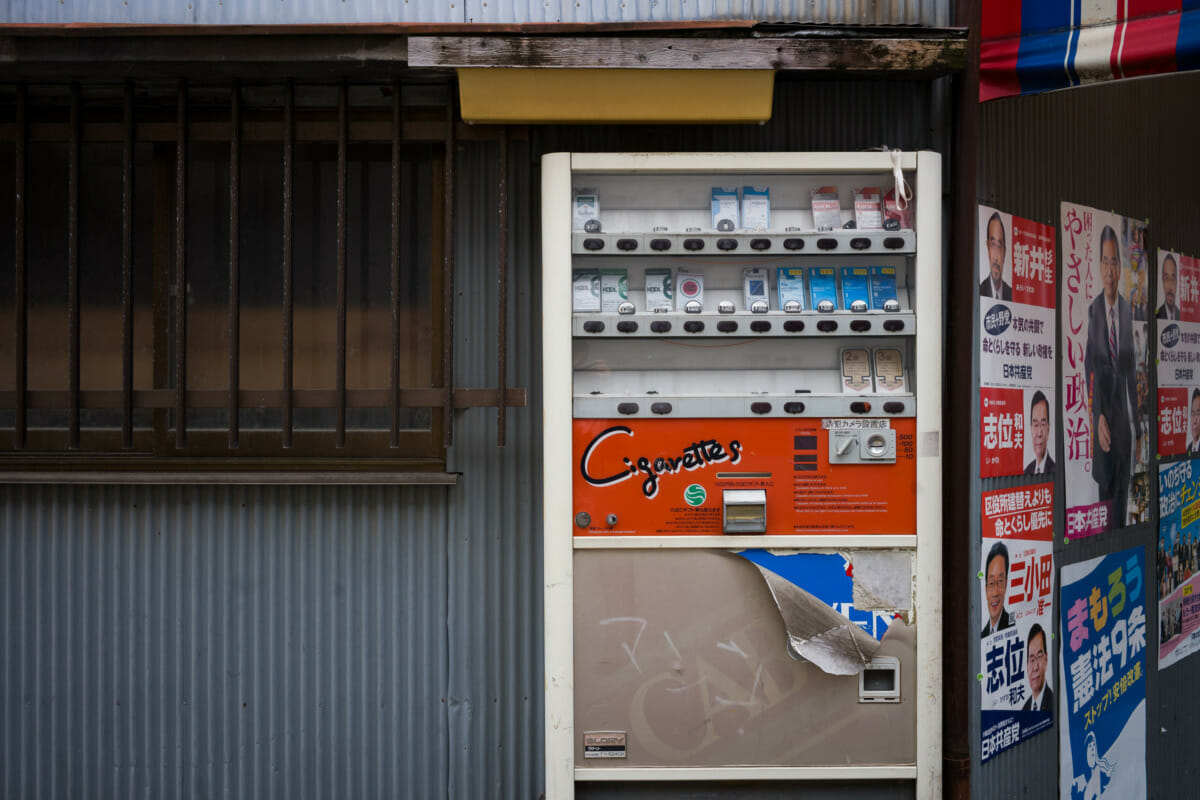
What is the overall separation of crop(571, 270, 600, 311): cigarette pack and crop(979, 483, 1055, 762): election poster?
1.82 meters

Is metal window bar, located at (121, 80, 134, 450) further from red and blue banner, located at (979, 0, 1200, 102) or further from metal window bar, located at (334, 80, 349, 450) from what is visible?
red and blue banner, located at (979, 0, 1200, 102)

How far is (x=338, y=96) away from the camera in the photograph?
3285 mm

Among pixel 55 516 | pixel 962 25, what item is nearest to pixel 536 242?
pixel 962 25

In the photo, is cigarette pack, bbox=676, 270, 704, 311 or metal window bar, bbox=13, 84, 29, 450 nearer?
cigarette pack, bbox=676, 270, 704, 311

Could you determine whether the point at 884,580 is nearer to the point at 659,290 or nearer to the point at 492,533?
the point at 659,290

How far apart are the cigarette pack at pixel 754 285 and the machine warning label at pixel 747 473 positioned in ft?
1.43

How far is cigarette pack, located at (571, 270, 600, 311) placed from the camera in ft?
9.52

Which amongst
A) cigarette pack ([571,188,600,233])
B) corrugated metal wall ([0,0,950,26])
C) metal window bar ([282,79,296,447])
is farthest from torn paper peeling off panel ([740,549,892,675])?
corrugated metal wall ([0,0,950,26])

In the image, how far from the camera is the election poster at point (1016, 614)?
334cm

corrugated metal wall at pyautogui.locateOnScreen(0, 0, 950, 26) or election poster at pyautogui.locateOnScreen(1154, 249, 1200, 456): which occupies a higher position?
corrugated metal wall at pyautogui.locateOnScreen(0, 0, 950, 26)

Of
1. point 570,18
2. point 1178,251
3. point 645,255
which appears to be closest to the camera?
point 645,255

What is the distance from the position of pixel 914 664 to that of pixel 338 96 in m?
3.07

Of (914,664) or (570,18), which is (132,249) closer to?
(570,18)

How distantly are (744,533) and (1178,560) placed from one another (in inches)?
116
